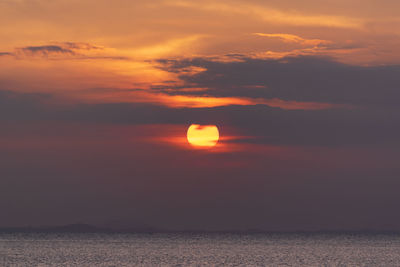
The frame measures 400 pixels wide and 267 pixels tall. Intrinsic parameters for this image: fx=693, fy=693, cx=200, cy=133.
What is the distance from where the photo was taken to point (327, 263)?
164 m

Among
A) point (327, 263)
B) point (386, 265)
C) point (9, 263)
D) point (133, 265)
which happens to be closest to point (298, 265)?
point (327, 263)

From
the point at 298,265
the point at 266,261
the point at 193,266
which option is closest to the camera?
the point at 193,266

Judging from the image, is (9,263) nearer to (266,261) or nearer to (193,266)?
(193,266)

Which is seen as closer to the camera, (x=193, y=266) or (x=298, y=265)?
(x=193, y=266)

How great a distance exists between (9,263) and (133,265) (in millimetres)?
28636

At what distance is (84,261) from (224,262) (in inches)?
1326

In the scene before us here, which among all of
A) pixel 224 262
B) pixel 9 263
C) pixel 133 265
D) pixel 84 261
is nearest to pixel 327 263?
pixel 224 262

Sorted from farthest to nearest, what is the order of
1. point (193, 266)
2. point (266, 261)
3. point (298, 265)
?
point (266, 261)
point (298, 265)
point (193, 266)

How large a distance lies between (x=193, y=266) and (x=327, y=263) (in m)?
35.1

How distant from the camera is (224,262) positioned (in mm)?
162250

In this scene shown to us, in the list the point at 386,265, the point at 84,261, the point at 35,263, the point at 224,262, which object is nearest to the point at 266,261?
the point at 224,262

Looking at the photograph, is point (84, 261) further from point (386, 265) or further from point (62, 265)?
point (386, 265)

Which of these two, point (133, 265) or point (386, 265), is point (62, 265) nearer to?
point (133, 265)

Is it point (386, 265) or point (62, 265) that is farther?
point (386, 265)
